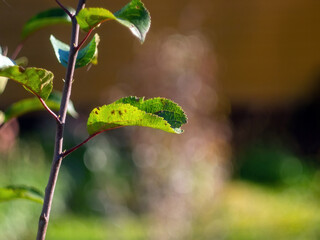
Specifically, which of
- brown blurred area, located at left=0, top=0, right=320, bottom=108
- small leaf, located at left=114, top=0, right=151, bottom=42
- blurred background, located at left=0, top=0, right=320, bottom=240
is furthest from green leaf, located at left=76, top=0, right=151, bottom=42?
brown blurred area, located at left=0, top=0, right=320, bottom=108

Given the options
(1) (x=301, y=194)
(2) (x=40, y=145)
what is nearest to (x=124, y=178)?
(2) (x=40, y=145)

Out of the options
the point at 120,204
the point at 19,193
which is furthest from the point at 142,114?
the point at 120,204

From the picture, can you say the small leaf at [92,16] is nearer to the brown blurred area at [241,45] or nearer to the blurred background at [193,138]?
the blurred background at [193,138]

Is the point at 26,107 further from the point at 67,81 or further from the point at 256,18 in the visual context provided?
the point at 256,18

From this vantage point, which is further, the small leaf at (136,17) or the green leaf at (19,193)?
the green leaf at (19,193)

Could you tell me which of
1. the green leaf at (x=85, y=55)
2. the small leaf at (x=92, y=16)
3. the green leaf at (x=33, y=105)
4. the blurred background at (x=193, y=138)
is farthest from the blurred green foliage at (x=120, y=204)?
the small leaf at (x=92, y=16)

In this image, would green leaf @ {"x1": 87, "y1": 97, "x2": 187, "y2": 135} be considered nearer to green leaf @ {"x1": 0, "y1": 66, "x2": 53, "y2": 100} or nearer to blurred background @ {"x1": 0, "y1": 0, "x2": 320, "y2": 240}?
green leaf @ {"x1": 0, "y1": 66, "x2": 53, "y2": 100}

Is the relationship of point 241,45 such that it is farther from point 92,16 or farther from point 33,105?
point 92,16
